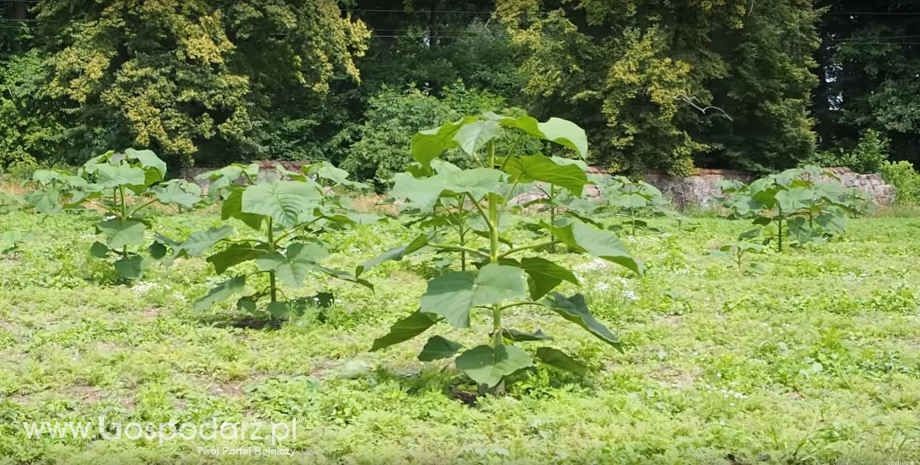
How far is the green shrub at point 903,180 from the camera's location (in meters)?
17.8

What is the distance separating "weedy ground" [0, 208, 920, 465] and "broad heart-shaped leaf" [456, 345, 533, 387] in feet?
0.41

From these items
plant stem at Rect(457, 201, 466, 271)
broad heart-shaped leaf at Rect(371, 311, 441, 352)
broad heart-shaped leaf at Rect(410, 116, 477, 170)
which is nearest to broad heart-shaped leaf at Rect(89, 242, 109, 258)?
plant stem at Rect(457, 201, 466, 271)

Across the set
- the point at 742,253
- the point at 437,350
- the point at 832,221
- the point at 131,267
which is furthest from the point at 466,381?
the point at 832,221

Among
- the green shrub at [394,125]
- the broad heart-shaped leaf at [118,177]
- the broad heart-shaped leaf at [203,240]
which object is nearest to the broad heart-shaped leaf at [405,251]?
the broad heart-shaped leaf at [203,240]

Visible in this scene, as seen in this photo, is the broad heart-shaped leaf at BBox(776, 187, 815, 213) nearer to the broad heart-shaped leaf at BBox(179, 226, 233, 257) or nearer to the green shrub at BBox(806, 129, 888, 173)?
the broad heart-shaped leaf at BBox(179, 226, 233, 257)

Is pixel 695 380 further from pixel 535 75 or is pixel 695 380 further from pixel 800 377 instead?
pixel 535 75

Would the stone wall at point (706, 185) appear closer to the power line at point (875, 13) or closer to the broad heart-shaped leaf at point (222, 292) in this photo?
the power line at point (875, 13)

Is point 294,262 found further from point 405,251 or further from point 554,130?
point 554,130

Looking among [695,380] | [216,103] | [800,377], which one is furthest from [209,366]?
[216,103]

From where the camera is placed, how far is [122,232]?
17.6ft

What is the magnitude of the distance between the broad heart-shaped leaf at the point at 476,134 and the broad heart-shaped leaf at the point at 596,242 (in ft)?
1.32

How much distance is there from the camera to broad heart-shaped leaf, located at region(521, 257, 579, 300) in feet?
10.4

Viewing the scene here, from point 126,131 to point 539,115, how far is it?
27.9 feet

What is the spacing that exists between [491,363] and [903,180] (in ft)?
57.9
